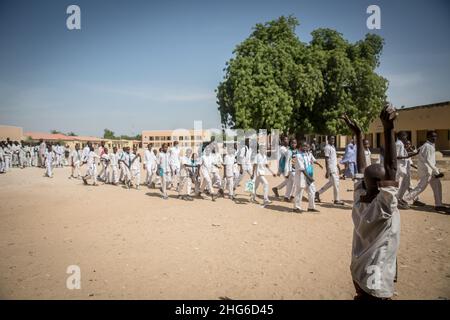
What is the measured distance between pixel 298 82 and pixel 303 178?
15.1 metres

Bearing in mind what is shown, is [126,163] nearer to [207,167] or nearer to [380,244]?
[207,167]

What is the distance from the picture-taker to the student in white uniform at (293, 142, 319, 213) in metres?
7.73

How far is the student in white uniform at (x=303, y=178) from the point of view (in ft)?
25.4

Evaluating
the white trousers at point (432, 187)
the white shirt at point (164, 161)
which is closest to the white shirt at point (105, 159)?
the white shirt at point (164, 161)

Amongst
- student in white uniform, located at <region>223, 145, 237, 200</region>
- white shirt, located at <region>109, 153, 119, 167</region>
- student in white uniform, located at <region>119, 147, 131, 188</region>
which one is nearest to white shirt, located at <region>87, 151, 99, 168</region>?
white shirt, located at <region>109, 153, 119, 167</region>

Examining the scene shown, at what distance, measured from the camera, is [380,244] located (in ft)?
7.37

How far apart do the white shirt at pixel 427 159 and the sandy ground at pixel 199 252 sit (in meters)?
1.07

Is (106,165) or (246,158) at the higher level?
(246,158)

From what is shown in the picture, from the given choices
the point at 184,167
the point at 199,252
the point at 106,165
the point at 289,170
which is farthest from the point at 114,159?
the point at 199,252

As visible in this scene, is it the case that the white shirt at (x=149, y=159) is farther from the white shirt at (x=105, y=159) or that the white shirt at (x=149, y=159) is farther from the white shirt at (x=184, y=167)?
the white shirt at (x=184, y=167)

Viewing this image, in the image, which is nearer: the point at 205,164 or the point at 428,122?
the point at 205,164

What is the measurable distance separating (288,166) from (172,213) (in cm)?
395

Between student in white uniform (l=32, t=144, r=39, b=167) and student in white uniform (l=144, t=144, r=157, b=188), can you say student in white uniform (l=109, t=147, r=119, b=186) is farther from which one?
student in white uniform (l=32, t=144, r=39, b=167)
